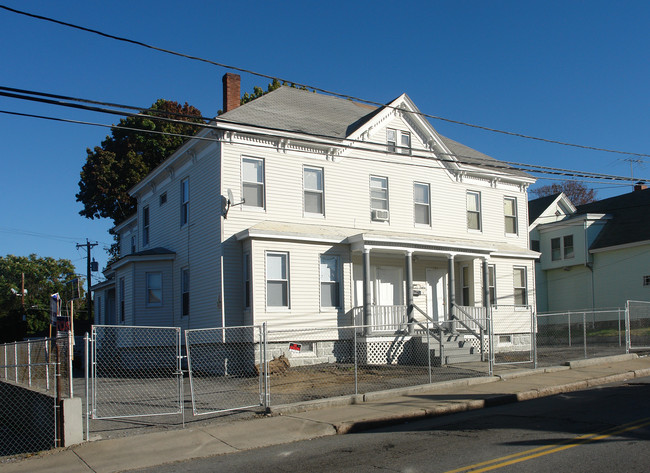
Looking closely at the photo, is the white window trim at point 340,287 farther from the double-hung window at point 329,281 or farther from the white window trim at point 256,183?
the white window trim at point 256,183

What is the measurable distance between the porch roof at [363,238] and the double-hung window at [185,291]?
380 cm

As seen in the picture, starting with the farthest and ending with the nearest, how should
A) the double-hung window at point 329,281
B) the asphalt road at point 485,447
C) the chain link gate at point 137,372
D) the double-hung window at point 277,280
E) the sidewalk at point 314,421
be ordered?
the double-hung window at point 329,281, the double-hung window at point 277,280, the chain link gate at point 137,372, the sidewalk at point 314,421, the asphalt road at point 485,447

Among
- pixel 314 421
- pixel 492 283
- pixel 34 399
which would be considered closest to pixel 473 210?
pixel 492 283

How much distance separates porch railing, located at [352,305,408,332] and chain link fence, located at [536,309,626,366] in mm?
4599

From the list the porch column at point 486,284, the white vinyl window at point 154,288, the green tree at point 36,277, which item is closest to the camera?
the white vinyl window at point 154,288

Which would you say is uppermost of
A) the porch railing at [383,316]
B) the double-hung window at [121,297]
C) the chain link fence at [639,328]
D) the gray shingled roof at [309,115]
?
the gray shingled roof at [309,115]

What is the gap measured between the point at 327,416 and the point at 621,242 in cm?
2657

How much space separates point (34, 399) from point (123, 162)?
28871 mm

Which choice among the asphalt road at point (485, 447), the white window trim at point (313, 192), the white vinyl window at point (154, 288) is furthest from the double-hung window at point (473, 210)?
the asphalt road at point (485, 447)

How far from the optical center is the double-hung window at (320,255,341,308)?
68.1 ft

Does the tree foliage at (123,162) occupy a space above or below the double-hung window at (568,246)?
above

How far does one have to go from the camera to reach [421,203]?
23641 mm

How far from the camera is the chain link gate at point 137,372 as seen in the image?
13.3 metres

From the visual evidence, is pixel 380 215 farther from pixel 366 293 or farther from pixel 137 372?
pixel 137 372
